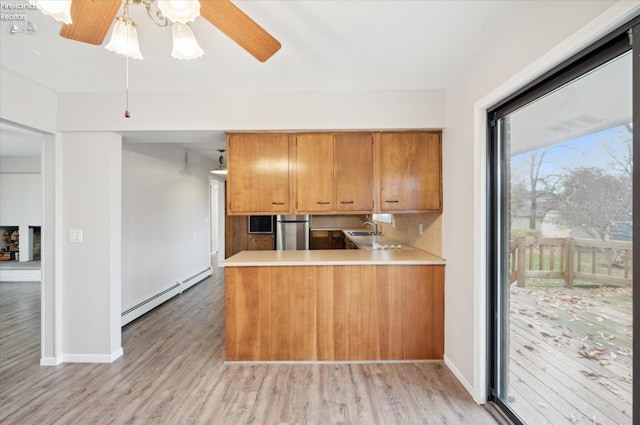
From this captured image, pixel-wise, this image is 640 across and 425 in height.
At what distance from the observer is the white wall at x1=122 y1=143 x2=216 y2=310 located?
11.8 feet

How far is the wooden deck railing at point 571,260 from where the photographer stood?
1.19 meters

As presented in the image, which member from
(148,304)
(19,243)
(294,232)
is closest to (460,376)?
(148,304)

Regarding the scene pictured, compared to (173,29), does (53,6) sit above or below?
below

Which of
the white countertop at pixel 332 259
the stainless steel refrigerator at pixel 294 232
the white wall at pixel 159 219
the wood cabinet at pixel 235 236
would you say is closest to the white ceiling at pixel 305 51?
the white wall at pixel 159 219

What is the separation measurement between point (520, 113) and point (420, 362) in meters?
2.19

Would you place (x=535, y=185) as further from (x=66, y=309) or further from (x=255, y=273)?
(x=66, y=309)

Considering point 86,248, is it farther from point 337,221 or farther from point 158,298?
point 337,221

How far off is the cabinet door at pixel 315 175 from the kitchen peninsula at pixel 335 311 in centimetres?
57

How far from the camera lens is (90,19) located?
1.19m

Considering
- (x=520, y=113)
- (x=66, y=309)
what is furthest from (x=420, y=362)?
(x=66, y=309)

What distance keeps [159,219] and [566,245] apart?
4.52 meters

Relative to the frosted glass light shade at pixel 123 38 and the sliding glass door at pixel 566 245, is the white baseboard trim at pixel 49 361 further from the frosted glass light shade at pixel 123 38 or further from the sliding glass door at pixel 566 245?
the sliding glass door at pixel 566 245

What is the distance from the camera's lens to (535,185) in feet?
5.59

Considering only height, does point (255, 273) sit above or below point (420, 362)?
above
